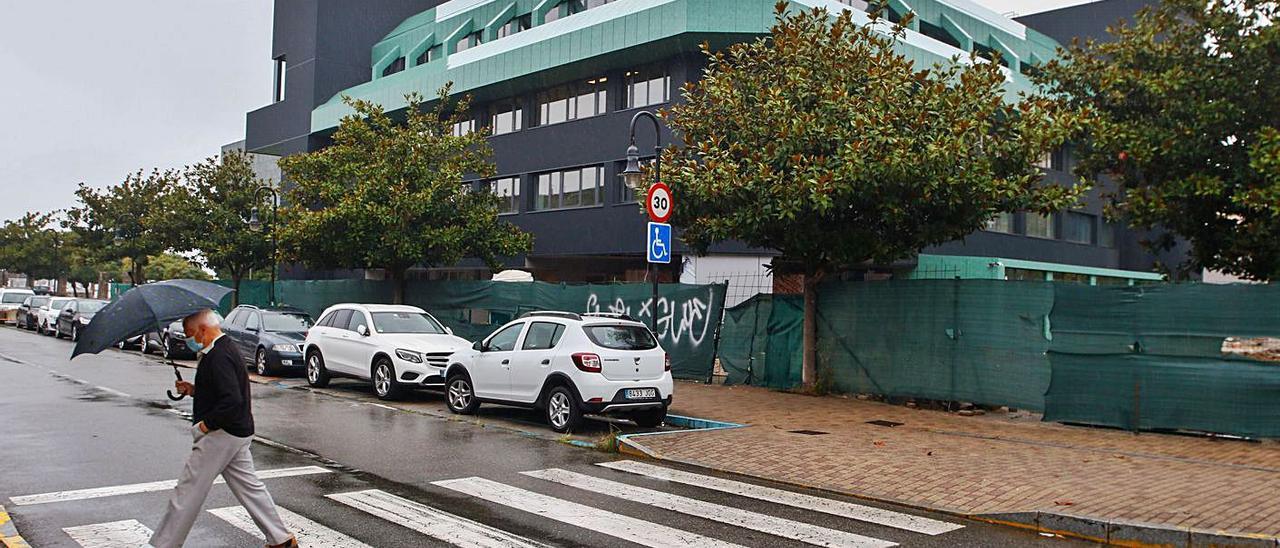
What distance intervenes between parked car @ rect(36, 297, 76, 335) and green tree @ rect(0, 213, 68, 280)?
132ft

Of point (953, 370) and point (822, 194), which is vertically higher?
point (822, 194)

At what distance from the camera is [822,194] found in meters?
13.8

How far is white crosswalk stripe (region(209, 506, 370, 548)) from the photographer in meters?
6.62

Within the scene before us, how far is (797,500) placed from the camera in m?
8.52

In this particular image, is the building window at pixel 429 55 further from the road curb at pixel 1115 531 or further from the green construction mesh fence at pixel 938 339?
the road curb at pixel 1115 531

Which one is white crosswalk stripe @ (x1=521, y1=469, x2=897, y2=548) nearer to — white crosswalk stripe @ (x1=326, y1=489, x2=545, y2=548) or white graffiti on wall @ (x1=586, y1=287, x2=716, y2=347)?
white crosswalk stripe @ (x1=326, y1=489, x2=545, y2=548)

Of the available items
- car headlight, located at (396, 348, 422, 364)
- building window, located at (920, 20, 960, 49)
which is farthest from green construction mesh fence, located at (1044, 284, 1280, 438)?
building window, located at (920, 20, 960, 49)

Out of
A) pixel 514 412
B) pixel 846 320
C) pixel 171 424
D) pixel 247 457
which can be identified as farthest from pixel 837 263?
pixel 247 457

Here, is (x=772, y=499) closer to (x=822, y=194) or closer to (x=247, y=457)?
(x=247, y=457)

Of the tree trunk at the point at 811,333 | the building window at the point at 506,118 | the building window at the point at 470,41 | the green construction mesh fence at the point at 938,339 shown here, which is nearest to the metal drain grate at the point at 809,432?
the green construction mesh fence at the point at 938,339

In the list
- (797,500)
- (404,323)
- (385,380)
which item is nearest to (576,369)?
(797,500)

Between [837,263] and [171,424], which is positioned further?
[837,263]

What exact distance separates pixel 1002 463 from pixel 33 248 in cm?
7693

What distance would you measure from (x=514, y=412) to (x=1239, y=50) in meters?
12.2
